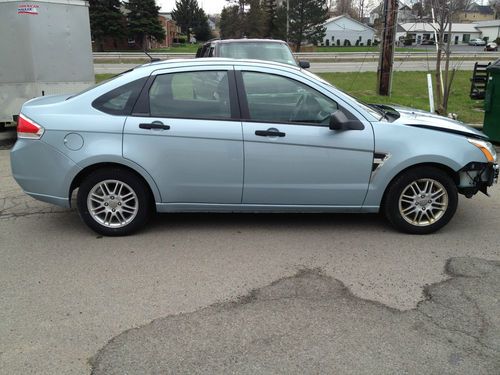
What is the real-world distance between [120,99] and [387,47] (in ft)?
34.5

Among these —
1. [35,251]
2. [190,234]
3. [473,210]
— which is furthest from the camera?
[473,210]

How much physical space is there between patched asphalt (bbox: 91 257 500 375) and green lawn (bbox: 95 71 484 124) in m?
7.84

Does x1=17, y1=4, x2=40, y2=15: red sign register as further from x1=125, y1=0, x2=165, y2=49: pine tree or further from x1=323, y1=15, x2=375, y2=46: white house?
x1=323, y1=15, x2=375, y2=46: white house

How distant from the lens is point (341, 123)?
4473 mm

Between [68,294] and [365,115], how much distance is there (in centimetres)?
305

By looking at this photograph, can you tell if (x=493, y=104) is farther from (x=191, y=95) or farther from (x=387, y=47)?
(x=191, y=95)

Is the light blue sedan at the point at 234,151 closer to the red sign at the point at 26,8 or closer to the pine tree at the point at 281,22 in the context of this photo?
the red sign at the point at 26,8

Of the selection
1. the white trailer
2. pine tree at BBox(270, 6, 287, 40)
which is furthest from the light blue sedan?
pine tree at BBox(270, 6, 287, 40)

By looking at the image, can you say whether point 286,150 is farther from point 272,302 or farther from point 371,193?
point 272,302

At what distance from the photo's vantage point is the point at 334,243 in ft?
15.2

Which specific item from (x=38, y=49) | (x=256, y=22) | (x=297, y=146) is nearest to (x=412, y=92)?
(x=38, y=49)

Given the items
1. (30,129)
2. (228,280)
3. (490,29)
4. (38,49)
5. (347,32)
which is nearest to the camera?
(228,280)

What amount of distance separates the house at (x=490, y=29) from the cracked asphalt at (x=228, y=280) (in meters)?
97.6

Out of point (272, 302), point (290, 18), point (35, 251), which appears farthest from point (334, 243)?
point (290, 18)
